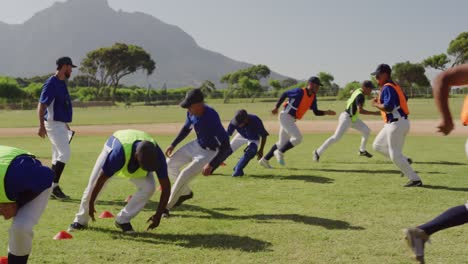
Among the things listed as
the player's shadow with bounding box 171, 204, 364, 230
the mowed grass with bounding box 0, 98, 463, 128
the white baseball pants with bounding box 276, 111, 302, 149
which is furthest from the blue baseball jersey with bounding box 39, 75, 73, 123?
the mowed grass with bounding box 0, 98, 463, 128

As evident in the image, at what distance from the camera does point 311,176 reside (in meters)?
10.4

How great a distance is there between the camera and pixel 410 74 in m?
91.8

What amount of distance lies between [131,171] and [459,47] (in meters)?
96.0

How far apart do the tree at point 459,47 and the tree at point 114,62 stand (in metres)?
62.8

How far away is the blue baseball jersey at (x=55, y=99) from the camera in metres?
8.27

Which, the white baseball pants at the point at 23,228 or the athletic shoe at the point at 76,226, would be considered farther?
the athletic shoe at the point at 76,226

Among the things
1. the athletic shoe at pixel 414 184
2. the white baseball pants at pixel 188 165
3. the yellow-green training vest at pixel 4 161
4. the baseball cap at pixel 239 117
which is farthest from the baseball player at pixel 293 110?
the yellow-green training vest at pixel 4 161

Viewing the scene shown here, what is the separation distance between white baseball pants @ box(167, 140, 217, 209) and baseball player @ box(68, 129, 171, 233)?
2.69ft

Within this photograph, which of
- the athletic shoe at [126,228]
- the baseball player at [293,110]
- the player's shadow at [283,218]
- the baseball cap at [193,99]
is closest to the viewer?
the athletic shoe at [126,228]

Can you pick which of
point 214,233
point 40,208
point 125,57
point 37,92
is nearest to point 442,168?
point 214,233

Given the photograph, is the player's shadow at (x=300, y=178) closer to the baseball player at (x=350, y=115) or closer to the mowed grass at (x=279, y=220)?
the mowed grass at (x=279, y=220)

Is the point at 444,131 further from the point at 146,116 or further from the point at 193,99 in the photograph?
the point at 146,116


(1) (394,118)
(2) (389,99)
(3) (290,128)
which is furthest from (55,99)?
(1) (394,118)

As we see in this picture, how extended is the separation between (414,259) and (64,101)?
249 inches
